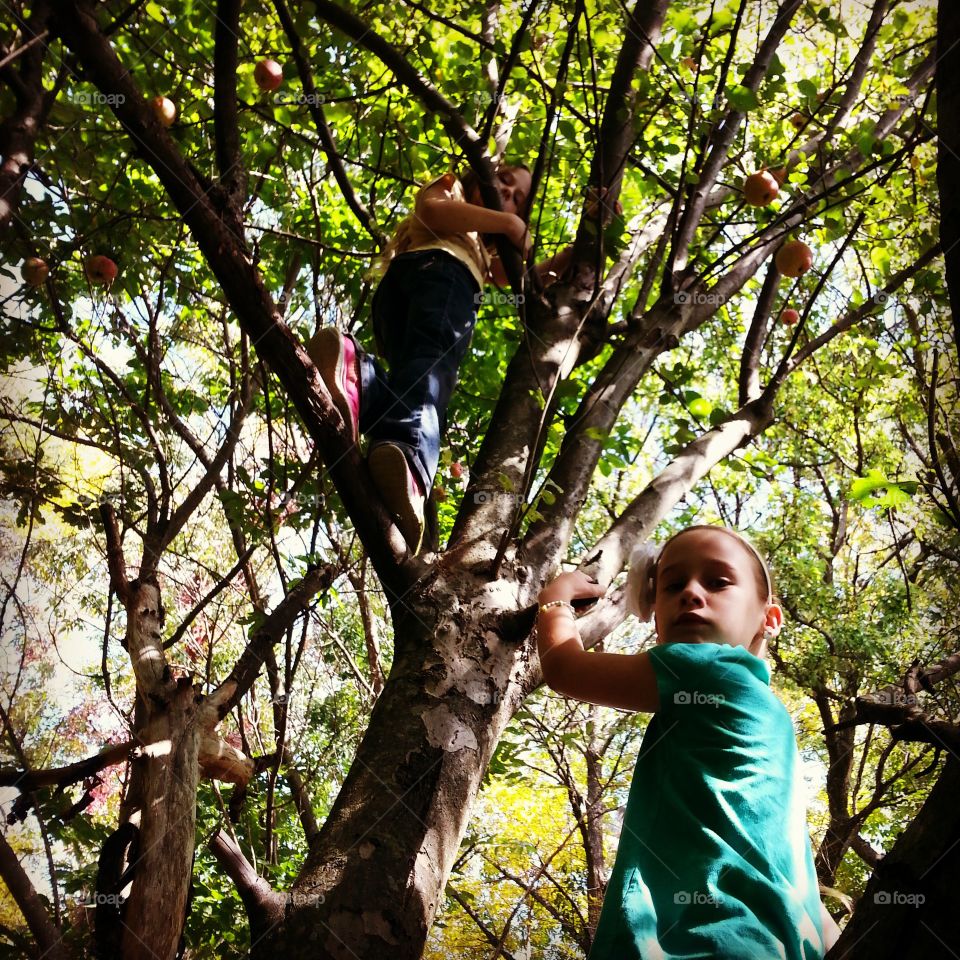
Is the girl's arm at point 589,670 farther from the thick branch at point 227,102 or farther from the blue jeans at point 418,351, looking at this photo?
the thick branch at point 227,102

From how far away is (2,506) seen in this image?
4.62m

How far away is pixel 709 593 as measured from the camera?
170 cm

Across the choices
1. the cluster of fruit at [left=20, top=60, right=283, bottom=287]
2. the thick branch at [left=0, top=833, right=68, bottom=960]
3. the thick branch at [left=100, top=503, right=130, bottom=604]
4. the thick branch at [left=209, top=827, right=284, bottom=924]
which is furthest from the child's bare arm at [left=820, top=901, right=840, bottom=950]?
the cluster of fruit at [left=20, top=60, right=283, bottom=287]

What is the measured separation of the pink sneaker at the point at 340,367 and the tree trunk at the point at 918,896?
1.61 metres

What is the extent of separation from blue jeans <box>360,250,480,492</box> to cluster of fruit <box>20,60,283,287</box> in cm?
136

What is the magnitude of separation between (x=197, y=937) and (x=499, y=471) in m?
3.19

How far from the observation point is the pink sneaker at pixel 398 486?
7.08 ft

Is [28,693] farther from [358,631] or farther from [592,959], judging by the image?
[592,959]

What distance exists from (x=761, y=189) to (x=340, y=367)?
70.0 inches

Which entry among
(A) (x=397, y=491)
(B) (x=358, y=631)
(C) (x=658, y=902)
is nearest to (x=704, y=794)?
(C) (x=658, y=902)

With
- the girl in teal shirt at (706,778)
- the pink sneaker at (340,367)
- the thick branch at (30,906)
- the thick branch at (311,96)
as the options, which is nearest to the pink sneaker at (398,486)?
the pink sneaker at (340,367)

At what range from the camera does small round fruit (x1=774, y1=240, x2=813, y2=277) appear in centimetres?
326

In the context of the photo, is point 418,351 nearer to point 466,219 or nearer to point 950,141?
point 466,219

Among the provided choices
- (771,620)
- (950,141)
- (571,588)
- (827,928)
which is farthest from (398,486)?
(950,141)
